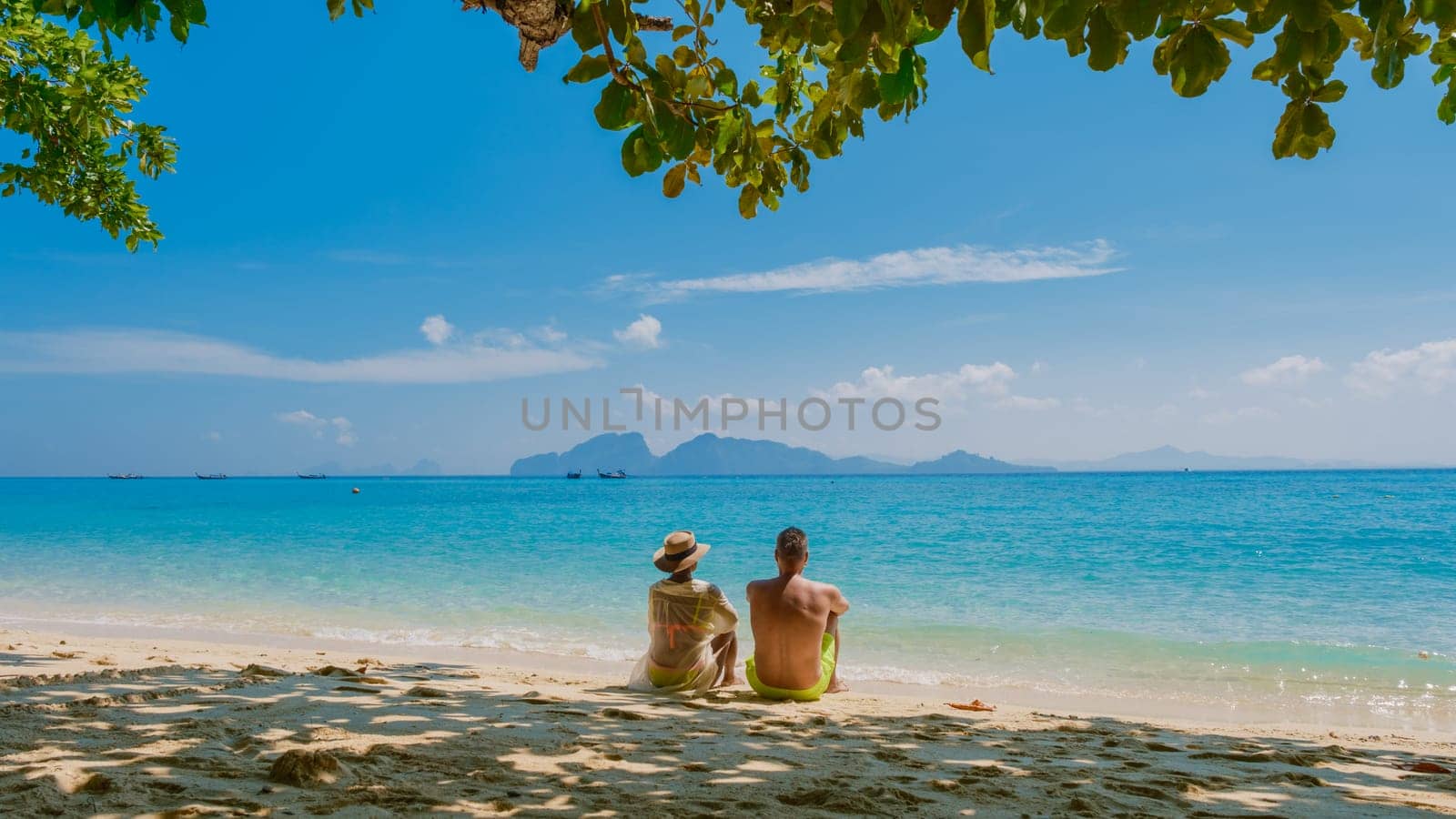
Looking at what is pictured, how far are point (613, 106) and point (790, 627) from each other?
387cm

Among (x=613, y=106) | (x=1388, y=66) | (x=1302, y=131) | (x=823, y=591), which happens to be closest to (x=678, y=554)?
(x=823, y=591)

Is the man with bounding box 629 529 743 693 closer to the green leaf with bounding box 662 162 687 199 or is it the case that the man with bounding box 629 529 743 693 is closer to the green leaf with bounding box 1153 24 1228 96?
the green leaf with bounding box 662 162 687 199

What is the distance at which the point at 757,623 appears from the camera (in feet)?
17.1

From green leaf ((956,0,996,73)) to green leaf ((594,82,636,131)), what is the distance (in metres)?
0.83

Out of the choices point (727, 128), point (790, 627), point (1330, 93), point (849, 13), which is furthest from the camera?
point (790, 627)

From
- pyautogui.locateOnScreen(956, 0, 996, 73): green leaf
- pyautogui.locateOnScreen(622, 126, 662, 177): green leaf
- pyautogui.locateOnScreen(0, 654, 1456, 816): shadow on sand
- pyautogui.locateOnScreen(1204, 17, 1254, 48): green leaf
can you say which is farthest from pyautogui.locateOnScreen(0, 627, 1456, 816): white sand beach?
pyautogui.locateOnScreen(1204, 17, 1254, 48): green leaf

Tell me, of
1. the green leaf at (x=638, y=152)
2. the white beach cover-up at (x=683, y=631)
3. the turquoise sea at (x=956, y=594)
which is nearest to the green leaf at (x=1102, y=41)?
the green leaf at (x=638, y=152)

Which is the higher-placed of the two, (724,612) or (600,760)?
(724,612)

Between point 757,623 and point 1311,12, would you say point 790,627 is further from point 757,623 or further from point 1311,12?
point 1311,12

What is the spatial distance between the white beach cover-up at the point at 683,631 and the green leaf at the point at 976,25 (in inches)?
154

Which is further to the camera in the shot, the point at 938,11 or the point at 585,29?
the point at 585,29

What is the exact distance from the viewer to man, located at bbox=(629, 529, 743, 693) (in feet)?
16.9

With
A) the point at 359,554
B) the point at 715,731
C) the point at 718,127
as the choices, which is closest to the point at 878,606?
the point at 715,731

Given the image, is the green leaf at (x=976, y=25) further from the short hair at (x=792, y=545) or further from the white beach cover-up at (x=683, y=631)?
the white beach cover-up at (x=683, y=631)
